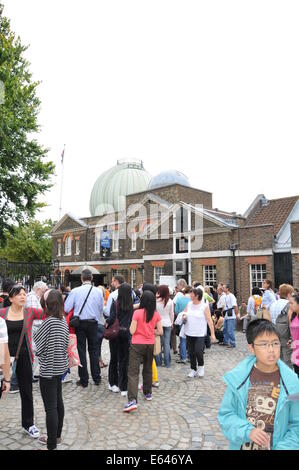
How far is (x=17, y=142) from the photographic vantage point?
15.0 meters

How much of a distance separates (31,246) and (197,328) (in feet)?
119

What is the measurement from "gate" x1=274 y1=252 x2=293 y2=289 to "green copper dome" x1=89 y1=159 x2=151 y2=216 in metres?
22.2

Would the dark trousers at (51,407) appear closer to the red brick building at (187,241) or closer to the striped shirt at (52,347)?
the striped shirt at (52,347)

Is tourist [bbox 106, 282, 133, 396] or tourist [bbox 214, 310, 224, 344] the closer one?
tourist [bbox 106, 282, 133, 396]

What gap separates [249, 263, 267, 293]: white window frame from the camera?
18531 mm

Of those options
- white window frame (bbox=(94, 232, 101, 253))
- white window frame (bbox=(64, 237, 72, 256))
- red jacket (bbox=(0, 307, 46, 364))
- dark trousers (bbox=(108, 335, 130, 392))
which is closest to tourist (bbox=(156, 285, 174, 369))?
dark trousers (bbox=(108, 335, 130, 392))

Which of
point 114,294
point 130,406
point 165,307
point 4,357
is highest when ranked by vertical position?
point 114,294

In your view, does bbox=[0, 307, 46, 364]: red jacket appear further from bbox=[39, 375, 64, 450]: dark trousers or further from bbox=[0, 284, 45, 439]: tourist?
bbox=[39, 375, 64, 450]: dark trousers

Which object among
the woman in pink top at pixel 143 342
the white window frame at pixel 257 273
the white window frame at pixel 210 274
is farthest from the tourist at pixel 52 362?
the white window frame at pixel 210 274

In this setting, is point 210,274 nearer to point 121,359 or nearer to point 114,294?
point 114,294

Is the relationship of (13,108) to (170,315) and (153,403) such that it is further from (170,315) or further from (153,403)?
(153,403)

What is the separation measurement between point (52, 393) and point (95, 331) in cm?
254

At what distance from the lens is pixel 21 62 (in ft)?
52.4

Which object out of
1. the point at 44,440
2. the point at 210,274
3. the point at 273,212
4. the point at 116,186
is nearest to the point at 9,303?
the point at 44,440
